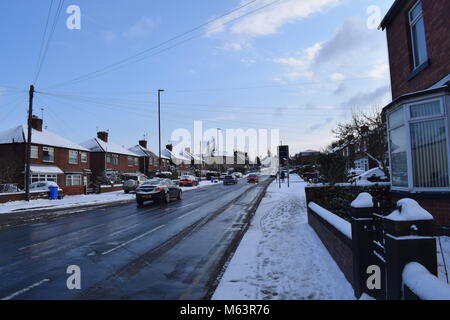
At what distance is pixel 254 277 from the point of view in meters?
5.42

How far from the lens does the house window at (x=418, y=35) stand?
948 centimetres

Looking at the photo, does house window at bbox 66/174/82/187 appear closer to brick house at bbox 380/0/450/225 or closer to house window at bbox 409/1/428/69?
brick house at bbox 380/0/450/225

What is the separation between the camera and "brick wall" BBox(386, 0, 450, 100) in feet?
26.5

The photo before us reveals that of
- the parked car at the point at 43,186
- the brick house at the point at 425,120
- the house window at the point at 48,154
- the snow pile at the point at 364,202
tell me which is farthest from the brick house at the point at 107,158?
the snow pile at the point at 364,202

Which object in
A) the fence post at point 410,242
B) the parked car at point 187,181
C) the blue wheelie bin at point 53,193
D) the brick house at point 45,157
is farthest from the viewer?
the parked car at point 187,181

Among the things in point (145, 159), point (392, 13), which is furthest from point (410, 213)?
point (145, 159)

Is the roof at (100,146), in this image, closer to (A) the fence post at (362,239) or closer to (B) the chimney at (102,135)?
(B) the chimney at (102,135)

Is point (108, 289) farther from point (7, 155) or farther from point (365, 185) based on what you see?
point (7, 155)

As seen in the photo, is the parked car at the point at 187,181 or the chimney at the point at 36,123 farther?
the parked car at the point at 187,181

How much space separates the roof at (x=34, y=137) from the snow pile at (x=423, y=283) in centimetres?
3863

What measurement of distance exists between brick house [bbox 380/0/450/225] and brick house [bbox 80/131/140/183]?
39.7 m

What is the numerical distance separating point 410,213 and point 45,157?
131 feet

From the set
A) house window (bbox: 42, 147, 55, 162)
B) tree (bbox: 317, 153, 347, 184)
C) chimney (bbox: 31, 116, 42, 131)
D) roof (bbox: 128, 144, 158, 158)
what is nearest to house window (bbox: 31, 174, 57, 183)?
house window (bbox: 42, 147, 55, 162)

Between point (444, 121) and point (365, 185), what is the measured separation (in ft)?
14.8
